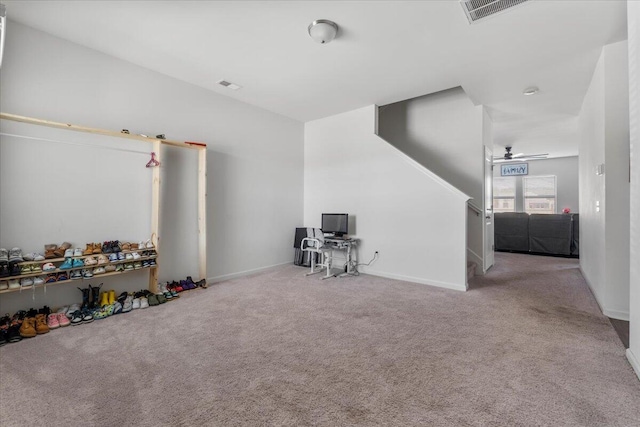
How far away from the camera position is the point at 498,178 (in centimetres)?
1060

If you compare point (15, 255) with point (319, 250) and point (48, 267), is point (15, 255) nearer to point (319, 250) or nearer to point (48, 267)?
point (48, 267)

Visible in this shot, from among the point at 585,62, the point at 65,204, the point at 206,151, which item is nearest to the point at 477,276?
the point at 585,62

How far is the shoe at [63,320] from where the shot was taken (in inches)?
100

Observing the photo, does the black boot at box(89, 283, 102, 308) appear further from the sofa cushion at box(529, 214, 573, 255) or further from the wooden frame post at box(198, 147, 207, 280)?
the sofa cushion at box(529, 214, 573, 255)

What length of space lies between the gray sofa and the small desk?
15.3 ft

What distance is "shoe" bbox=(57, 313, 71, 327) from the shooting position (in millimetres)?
2542

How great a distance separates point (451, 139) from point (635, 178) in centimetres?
316

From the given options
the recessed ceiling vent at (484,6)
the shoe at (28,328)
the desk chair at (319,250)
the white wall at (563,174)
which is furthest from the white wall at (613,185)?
the white wall at (563,174)

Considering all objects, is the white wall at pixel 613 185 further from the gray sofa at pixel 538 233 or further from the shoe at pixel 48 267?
the shoe at pixel 48 267

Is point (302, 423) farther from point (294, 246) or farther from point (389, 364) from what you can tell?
point (294, 246)

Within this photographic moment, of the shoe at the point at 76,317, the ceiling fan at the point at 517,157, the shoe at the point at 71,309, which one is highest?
the ceiling fan at the point at 517,157

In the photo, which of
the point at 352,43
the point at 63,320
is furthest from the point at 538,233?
the point at 63,320

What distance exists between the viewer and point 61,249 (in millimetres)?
2699

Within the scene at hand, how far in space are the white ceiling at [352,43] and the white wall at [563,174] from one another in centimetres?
690
